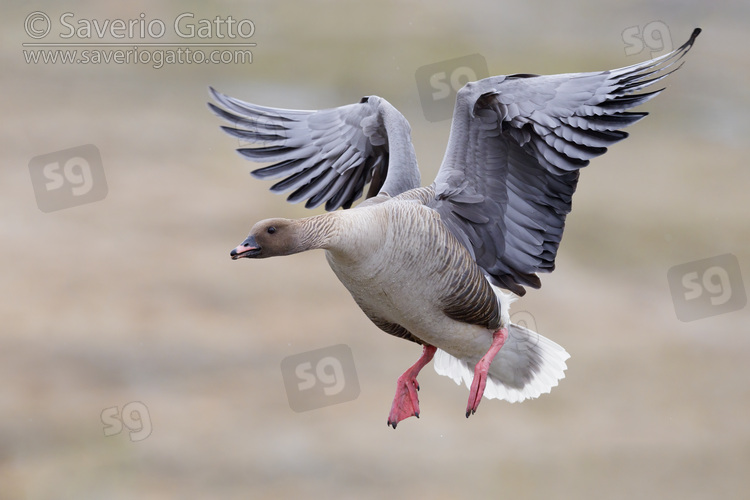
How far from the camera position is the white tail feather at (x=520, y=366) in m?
5.38

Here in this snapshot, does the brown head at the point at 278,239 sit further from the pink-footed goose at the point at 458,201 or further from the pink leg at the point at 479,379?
the pink leg at the point at 479,379

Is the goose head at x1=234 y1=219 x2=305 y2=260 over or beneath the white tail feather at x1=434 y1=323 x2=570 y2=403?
over

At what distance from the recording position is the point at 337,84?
543 inches

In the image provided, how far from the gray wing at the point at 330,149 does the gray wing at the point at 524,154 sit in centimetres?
44

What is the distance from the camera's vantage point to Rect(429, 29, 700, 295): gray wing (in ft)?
13.7

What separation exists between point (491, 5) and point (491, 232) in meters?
11.5

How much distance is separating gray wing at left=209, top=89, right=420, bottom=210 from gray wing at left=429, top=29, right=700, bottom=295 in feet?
1.45

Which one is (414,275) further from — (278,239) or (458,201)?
(278,239)

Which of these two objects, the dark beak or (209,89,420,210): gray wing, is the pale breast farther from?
(209,89,420,210): gray wing

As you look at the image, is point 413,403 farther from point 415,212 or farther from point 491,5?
point 491,5

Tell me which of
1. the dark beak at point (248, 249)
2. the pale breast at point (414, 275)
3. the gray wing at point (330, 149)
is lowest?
the pale breast at point (414, 275)

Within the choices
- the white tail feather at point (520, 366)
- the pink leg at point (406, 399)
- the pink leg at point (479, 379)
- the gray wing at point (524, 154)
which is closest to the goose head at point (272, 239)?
the gray wing at point (524, 154)

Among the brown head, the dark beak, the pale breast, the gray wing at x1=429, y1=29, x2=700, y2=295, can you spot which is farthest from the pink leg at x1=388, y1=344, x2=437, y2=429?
the dark beak

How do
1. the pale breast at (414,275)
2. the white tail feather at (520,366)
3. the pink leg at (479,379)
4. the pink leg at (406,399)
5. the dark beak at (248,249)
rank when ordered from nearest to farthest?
the dark beak at (248,249), the pale breast at (414,275), the pink leg at (479,379), the pink leg at (406,399), the white tail feather at (520,366)
